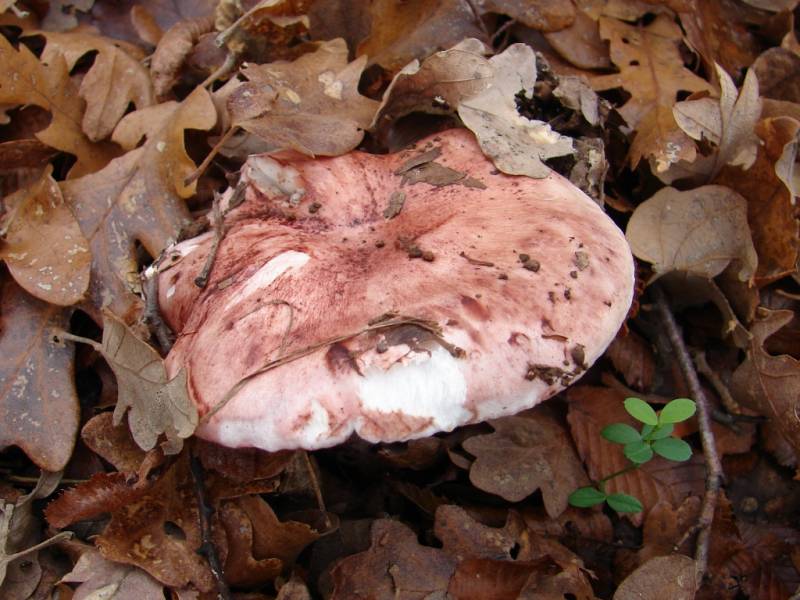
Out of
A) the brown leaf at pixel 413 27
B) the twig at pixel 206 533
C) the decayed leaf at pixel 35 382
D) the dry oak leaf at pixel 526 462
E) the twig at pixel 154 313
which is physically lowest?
the dry oak leaf at pixel 526 462

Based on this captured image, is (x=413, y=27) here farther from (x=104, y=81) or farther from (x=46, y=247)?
(x=46, y=247)

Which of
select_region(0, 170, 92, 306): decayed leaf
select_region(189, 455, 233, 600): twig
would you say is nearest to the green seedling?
select_region(189, 455, 233, 600): twig

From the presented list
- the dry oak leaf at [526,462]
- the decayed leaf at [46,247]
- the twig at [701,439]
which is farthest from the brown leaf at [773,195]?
the decayed leaf at [46,247]

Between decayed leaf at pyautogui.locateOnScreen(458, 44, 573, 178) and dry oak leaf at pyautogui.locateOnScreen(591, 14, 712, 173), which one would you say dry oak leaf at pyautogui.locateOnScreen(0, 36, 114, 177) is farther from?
dry oak leaf at pyautogui.locateOnScreen(591, 14, 712, 173)

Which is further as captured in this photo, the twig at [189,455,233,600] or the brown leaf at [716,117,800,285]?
the brown leaf at [716,117,800,285]

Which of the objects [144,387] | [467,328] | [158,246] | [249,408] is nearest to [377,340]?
[467,328]

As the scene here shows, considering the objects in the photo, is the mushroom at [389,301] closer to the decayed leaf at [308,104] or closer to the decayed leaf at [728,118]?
the decayed leaf at [308,104]

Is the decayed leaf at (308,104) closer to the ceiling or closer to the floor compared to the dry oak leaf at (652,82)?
closer to the ceiling

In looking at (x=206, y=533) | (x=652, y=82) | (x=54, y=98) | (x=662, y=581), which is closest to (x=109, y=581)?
(x=206, y=533)
